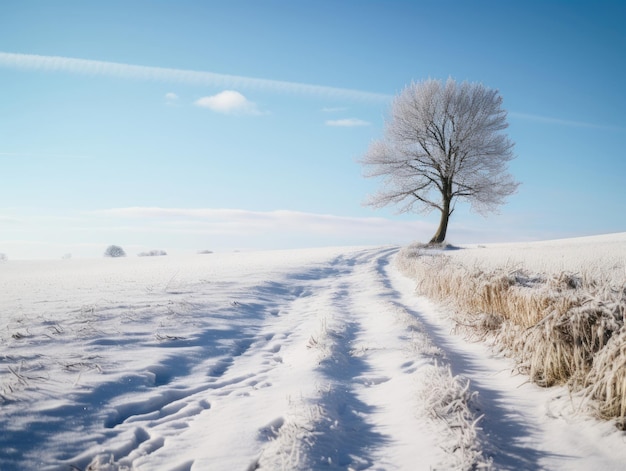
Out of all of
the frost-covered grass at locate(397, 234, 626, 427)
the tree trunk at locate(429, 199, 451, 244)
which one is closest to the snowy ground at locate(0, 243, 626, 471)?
the frost-covered grass at locate(397, 234, 626, 427)

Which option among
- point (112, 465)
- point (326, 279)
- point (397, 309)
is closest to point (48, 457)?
point (112, 465)

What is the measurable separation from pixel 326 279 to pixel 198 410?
26.9ft

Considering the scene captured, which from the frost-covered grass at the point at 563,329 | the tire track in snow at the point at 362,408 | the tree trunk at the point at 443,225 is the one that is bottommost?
the tire track in snow at the point at 362,408

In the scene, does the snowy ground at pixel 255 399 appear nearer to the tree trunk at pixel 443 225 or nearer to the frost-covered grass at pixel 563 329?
the frost-covered grass at pixel 563 329

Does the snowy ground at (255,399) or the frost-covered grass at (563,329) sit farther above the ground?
the frost-covered grass at (563,329)

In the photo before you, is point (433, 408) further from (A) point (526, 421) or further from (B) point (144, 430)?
(B) point (144, 430)

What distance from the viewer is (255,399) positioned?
2.85m

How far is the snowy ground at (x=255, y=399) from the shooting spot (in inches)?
81.7

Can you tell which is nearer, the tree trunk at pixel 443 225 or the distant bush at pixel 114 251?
the tree trunk at pixel 443 225

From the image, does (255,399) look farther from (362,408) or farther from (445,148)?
(445,148)

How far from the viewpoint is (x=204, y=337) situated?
450 cm

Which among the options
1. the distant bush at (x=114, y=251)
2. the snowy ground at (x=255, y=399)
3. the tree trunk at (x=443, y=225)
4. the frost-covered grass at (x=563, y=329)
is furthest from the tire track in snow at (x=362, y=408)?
the distant bush at (x=114, y=251)

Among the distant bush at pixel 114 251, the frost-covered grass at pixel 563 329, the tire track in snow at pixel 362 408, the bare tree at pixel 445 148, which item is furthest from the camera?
the distant bush at pixel 114 251

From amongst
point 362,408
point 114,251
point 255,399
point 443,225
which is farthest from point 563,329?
point 114,251
